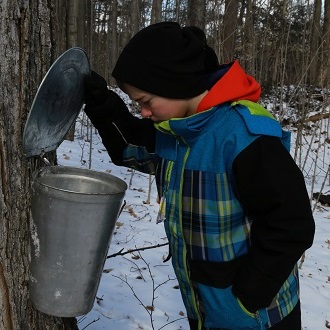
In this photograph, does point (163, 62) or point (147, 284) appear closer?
point (163, 62)

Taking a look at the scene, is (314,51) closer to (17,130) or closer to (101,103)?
(101,103)

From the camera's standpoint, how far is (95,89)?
5.49 feet

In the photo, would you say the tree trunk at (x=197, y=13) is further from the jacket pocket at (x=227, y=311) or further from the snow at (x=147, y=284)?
the jacket pocket at (x=227, y=311)

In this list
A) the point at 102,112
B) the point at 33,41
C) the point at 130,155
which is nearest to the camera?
the point at 33,41

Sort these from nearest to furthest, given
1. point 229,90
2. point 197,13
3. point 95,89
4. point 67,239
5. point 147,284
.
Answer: point 67,239 → point 229,90 → point 95,89 → point 147,284 → point 197,13

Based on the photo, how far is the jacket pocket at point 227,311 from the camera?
1.53 m

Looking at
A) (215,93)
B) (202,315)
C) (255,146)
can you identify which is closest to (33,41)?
(215,93)

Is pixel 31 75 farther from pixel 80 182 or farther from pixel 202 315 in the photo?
pixel 202 315

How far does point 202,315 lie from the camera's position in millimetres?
1606

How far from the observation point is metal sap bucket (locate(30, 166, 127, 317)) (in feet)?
4.34

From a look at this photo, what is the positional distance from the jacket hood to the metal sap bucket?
1.29ft

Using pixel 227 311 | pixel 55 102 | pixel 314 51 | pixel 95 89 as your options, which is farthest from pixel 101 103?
pixel 314 51

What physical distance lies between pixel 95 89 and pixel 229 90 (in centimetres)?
51

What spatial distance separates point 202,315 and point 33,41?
1095mm
